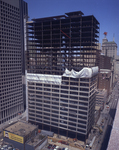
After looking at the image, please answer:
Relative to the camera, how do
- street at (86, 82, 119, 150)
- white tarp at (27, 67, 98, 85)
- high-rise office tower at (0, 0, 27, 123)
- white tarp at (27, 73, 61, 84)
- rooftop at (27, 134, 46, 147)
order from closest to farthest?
rooftop at (27, 134, 46, 147), white tarp at (27, 67, 98, 85), street at (86, 82, 119, 150), white tarp at (27, 73, 61, 84), high-rise office tower at (0, 0, 27, 123)

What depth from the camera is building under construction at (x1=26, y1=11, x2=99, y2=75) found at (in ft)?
264

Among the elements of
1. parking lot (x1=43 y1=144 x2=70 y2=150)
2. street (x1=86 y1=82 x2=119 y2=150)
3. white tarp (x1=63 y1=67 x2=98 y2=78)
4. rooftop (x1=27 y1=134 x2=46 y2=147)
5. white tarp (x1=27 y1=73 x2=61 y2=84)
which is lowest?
street (x1=86 y1=82 x2=119 y2=150)

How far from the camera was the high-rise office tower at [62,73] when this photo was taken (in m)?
78.6

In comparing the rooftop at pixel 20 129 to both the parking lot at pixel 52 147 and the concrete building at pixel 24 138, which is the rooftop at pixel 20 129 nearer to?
the concrete building at pixel 24 138

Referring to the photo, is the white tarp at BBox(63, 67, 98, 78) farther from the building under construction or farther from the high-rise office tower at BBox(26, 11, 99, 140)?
the building under construction

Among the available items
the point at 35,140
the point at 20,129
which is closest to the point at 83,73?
the point at 35,140

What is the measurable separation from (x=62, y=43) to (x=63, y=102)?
36338 mm

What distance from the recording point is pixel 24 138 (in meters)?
73.6

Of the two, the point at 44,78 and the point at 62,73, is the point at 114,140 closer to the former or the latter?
the point at 62,73

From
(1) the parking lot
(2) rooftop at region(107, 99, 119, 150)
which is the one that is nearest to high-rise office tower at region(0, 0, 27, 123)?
(1) the parking lot

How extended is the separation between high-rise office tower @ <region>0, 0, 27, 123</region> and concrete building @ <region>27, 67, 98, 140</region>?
23.3 metres

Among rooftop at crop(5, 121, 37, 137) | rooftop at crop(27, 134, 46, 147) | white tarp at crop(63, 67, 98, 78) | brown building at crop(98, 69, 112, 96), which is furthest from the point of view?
brown building at crop(98, 69, 112, 96)

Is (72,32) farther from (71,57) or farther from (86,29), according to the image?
(71,57)

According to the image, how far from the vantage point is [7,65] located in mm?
103750
